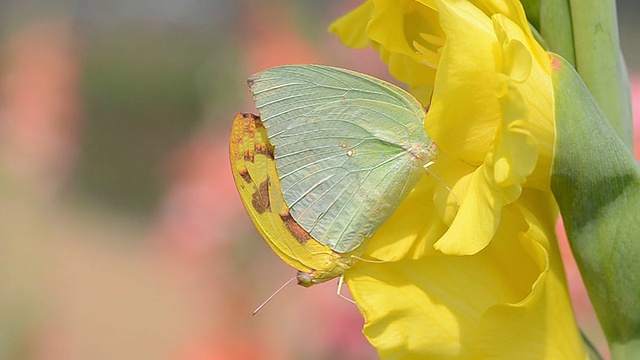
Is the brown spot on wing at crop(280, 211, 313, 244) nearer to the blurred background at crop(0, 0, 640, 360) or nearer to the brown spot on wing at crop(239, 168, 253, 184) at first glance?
the brown spot on wing at crop(239, 168, 253, 184)

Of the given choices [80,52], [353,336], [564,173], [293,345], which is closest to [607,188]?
[564,173]

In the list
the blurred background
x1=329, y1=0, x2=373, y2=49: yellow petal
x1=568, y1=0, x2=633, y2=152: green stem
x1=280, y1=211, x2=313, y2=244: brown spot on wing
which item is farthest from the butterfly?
the blurred background

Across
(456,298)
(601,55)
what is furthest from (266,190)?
(601,55)

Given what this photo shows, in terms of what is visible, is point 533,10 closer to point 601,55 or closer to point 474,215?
point 601,55

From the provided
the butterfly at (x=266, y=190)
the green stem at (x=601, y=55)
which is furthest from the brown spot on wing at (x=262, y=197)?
the green stem at (x=601, y=55)

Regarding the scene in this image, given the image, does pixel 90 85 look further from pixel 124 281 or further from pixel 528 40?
pixel 528 40
